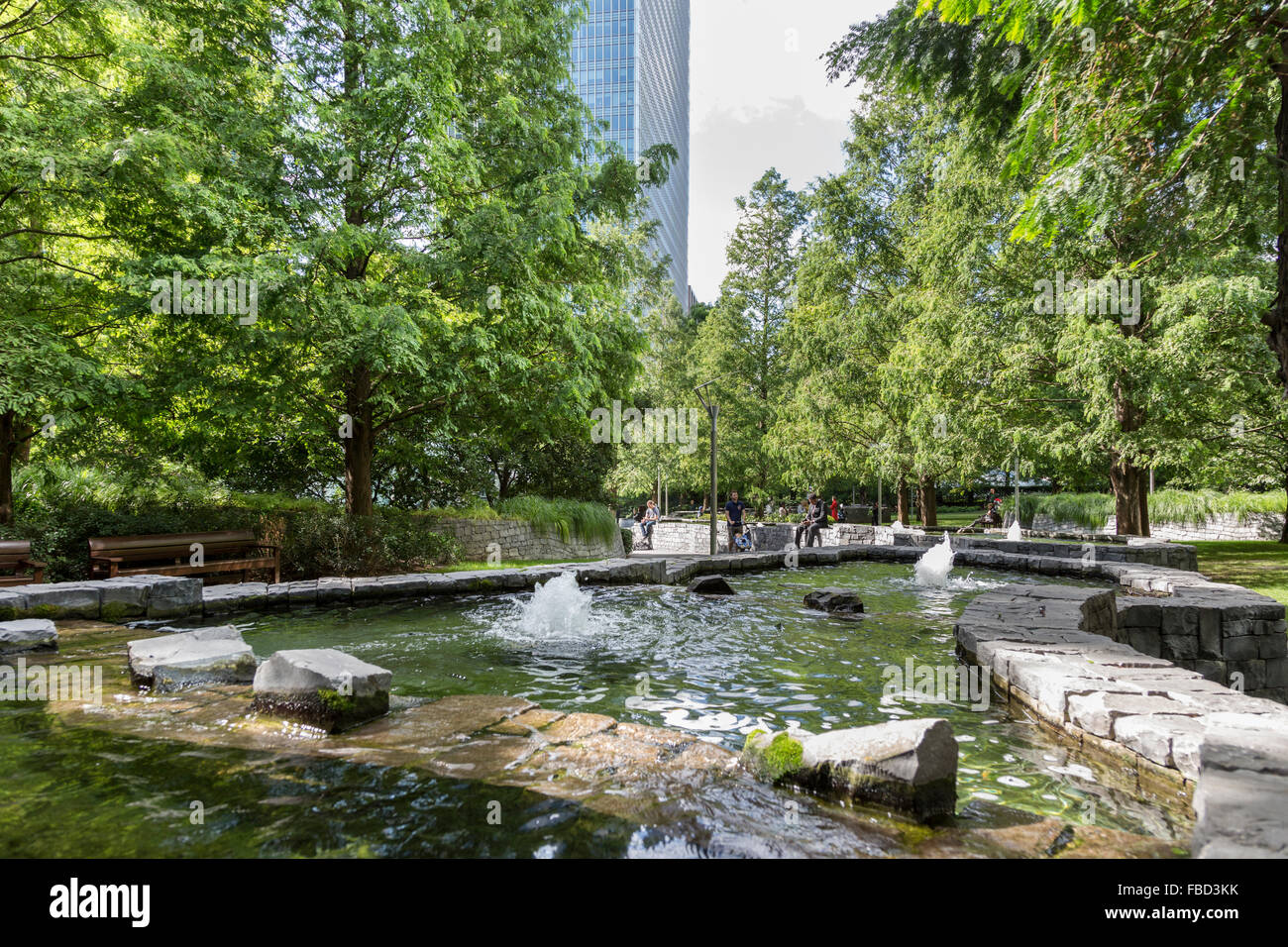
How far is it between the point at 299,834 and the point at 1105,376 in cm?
1372

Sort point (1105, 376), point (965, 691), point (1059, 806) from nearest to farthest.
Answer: point (1059, 806)
point (965, 691)
point (1105, 376)

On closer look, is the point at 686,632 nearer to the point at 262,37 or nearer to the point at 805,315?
the point at 262,37

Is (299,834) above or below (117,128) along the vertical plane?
below

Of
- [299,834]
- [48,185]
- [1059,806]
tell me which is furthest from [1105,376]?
[48,185]

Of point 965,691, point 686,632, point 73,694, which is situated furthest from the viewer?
point 686,632

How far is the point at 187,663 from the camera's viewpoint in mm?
4648

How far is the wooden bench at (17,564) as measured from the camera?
26.3ft

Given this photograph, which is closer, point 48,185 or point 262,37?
point 48,185

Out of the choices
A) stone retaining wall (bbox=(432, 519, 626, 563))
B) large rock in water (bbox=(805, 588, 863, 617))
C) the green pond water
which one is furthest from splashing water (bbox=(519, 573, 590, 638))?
stone retaining wall (bbox=(432, 519, 626, 563))

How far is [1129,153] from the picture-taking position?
5.13m

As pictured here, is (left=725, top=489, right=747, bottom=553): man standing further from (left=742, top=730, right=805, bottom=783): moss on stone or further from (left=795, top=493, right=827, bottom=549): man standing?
(left=742, top=730, right=805, bottom=783): moss on stone

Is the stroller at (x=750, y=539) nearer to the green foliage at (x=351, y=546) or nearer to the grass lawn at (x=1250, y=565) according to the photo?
the green foliage at (x=351, y=546)

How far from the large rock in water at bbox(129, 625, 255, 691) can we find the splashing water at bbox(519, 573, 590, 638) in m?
2.81

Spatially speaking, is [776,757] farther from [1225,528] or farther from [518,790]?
[1225,528]
